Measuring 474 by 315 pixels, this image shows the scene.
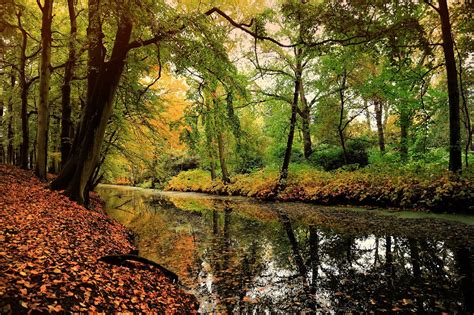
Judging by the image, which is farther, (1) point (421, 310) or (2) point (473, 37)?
(2) point (473, 37)

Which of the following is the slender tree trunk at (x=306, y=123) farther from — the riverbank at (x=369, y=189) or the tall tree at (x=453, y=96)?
the tall tree at (x=453, y=96)

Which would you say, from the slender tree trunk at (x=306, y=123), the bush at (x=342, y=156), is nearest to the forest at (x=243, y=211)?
the slender tree trunk at (x=306, y=123)

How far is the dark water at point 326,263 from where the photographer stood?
14.2 feet

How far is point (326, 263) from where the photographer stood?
19.7 ft

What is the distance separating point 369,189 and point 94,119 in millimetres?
10453

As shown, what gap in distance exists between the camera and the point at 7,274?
3.29 metres

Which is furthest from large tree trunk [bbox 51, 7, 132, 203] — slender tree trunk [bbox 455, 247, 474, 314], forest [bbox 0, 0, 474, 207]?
slender tree trunk [bbox 455, 247, 474, 314]

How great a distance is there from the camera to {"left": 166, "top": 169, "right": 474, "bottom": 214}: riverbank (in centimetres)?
905

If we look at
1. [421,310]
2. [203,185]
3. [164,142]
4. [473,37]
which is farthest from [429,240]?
[203,185]

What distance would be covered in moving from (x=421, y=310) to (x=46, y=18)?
44.8 feet

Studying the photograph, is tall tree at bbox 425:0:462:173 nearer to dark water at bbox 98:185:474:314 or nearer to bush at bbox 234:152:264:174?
dark water at bbox 98:185:474:314

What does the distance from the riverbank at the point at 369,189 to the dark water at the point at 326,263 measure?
2.79 ft

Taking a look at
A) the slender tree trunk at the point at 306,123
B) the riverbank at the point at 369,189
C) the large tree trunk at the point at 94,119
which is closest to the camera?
the large tree trunk at the point at 94,119

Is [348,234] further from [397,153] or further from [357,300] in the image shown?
[397,153]
